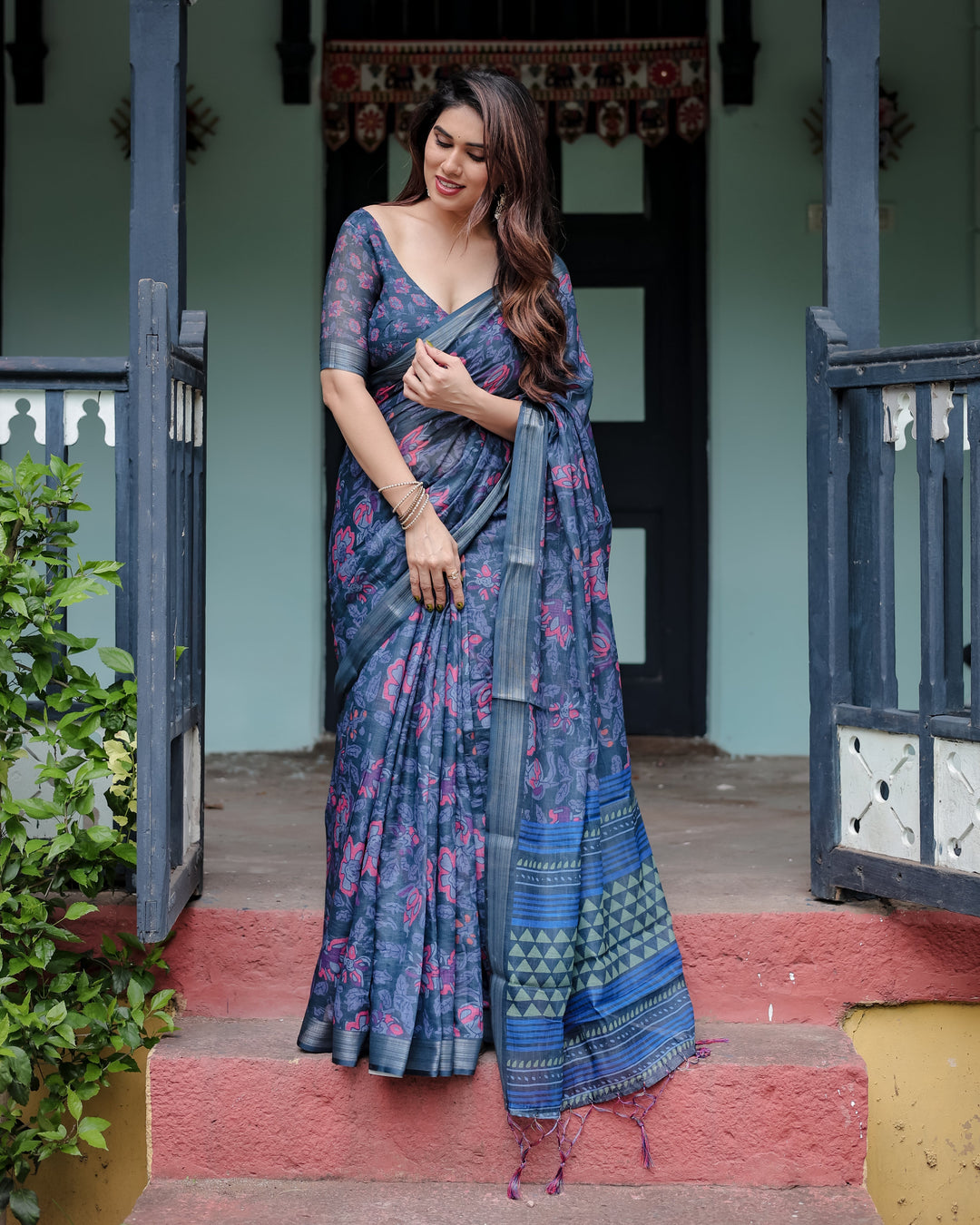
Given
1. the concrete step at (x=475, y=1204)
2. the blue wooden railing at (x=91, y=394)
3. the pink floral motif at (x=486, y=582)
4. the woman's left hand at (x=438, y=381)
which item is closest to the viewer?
the concrete step at (x=475, y=1204)

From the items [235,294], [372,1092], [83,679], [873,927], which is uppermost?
[235,294]

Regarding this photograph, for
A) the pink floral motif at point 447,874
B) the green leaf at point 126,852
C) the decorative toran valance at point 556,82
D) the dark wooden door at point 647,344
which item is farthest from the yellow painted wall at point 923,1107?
the decorative toran valance at point 556,82

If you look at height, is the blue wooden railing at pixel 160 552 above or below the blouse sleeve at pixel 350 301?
below

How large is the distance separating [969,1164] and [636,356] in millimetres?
3234

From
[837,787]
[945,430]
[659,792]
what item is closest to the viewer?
[945,430]

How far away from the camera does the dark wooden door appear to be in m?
4.98

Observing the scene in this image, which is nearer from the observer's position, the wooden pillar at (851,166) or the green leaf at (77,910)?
the green leaf at (77,910)

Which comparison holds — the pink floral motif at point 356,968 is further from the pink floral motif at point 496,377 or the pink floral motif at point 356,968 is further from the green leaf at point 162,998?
the pink floral motif at point 496,377

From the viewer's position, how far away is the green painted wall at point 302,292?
4.97 meters

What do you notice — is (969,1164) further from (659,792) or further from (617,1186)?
(659,792)

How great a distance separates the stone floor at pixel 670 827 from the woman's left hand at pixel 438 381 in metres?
1.18

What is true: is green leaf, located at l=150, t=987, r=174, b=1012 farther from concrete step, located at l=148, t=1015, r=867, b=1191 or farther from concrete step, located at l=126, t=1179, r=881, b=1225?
concrete step, located at l=126, t=1179, r=881, b=1225

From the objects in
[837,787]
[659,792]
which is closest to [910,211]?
[659,792]

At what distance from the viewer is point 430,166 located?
2650 mm
